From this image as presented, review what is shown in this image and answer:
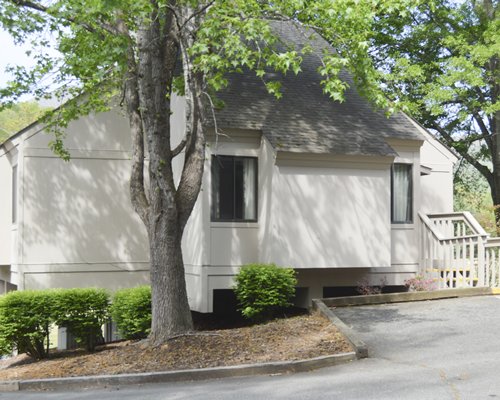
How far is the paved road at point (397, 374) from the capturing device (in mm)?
9367

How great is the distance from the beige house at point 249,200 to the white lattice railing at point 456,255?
0.25 metres

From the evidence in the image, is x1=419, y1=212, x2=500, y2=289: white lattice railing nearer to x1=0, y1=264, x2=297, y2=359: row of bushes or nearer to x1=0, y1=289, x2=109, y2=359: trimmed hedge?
x1=0, y1=264, x2=297, y2=359: row of bushes

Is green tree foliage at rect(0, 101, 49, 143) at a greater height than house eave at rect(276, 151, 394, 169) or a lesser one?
greater

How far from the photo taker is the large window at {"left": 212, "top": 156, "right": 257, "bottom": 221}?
17.2 m

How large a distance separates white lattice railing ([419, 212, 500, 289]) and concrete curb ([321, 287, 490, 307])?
345 millimetres

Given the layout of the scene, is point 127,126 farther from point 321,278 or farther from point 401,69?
point 401,69

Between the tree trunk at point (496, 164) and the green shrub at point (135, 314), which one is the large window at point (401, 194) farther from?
the tree trunk at point (496, 164)

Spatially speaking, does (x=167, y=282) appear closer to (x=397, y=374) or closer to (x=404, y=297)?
(x=397, y=374)

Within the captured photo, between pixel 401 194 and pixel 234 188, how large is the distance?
4.71 m

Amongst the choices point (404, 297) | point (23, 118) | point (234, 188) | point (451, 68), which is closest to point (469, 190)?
point (451, 68)

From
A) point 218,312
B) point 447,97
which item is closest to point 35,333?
point 218,312

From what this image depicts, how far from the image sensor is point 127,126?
19.6 meters

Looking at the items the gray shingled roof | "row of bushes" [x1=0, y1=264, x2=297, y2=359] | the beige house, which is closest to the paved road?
"row of bushes" [x1=0, y1=264, x2=297, y2=359]

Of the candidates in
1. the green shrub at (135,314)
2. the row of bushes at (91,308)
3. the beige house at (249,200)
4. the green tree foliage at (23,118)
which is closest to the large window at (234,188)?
the beige house at (249,200)
